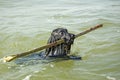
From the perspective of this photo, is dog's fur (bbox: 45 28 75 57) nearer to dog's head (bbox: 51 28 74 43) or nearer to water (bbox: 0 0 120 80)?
dog's head (bbox: 51 28 74 43)

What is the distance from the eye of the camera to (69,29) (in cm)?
1159

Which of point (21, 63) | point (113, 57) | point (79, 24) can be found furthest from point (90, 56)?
point (79, 24)

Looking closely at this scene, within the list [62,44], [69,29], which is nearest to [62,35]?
[62,44]

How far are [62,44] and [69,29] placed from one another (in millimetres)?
4060

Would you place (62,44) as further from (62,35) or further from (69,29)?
(69,29)

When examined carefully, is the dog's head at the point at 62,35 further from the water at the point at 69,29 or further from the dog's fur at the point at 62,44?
the water at the point at 69,29

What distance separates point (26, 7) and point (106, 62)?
32.3 feet

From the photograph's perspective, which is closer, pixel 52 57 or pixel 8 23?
pixel 52 57

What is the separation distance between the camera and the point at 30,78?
6.95 meters

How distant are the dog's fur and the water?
0.84ft

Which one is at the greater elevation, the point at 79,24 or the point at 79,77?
the point at 79,24

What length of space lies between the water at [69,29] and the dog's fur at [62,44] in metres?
0.25

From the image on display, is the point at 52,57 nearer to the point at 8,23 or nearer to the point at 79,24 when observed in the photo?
the point at 79,24

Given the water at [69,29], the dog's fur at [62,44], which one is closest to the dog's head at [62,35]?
the dog's fur at [62,44]
